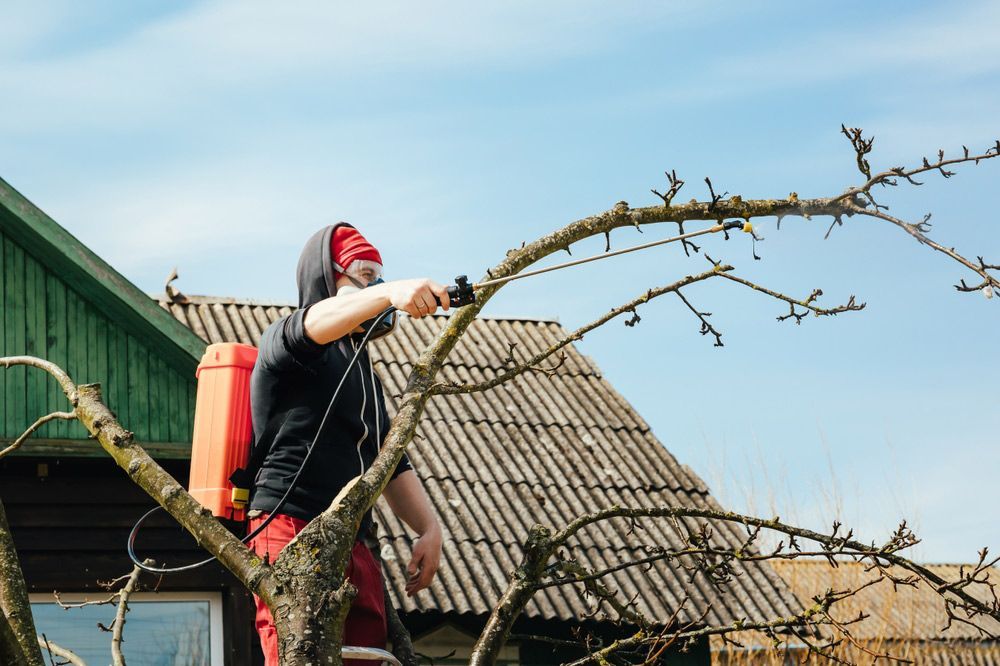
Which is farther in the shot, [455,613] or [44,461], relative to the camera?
[455,613]

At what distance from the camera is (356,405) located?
11.3 ft

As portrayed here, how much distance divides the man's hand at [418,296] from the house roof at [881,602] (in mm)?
3822

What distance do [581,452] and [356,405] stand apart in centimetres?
728

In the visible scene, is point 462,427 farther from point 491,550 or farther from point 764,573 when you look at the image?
point 764,573

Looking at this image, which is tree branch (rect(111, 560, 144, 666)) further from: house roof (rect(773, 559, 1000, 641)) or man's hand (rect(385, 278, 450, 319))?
house roof (rect(773, 559, 1000, 641))

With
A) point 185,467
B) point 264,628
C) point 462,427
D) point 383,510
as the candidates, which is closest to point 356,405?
point 264,628

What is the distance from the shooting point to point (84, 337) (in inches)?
267

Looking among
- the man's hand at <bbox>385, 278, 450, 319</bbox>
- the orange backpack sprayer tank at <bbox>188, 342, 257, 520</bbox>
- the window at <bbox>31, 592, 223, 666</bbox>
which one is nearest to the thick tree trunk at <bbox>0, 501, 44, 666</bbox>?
the orange backpack sprayer tank at <bbox>188, 342, 257, 520</bbox>

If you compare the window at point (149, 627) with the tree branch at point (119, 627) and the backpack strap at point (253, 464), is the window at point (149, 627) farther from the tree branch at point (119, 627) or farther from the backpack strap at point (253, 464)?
the backpack strap at point (253, 464)

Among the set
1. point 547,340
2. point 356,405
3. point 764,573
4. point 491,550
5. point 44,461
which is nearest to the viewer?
point 356,405

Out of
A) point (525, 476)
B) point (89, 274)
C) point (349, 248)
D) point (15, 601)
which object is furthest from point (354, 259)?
point (525, 476)

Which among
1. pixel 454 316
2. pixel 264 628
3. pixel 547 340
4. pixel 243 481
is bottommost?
pixel 264 628

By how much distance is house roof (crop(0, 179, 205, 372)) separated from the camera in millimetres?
6660

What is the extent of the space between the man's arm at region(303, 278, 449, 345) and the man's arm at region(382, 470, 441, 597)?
0.68m
